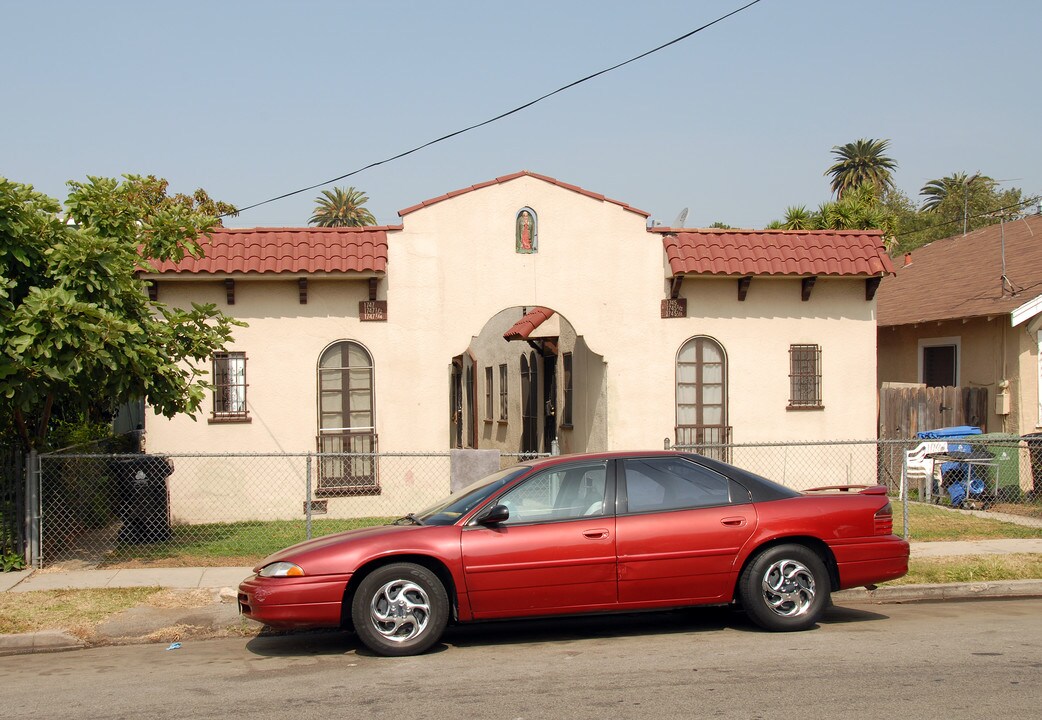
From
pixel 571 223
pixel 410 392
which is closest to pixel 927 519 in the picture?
pixel 571 223

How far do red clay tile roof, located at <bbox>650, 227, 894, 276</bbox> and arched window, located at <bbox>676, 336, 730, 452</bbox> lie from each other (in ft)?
4.18

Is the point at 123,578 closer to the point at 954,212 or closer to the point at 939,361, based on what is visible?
the point at 939,361

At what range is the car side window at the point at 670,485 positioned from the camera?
25.7ft

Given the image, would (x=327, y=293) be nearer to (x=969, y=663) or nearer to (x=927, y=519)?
(x=927, y=519)

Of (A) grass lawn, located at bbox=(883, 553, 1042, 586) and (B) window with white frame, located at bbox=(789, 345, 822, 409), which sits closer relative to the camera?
(A) grass lawn, located at bbox=(883, 553, 1042, 586)

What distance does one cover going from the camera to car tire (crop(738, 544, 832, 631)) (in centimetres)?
773

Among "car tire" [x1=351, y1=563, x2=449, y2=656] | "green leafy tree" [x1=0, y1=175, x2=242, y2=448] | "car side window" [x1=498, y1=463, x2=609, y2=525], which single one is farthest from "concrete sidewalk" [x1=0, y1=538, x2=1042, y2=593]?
"car side window" [x1=498, y1=463, x2=609, y2=525]

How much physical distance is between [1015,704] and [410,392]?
34.2 feet

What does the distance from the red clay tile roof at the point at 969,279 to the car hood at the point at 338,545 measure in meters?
12.9

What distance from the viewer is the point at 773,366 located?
52.1ft

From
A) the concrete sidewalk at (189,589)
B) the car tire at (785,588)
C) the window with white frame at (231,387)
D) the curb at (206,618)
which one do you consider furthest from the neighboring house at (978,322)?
the window with white frame at (231,387)

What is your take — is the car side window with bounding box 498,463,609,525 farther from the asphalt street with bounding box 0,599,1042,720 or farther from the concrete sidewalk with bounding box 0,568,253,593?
the concrete sidewalk with bounding box 0,568,253,593

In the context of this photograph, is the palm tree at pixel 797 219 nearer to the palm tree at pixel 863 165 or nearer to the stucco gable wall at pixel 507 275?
the stucco gable wall at pixel 507 275

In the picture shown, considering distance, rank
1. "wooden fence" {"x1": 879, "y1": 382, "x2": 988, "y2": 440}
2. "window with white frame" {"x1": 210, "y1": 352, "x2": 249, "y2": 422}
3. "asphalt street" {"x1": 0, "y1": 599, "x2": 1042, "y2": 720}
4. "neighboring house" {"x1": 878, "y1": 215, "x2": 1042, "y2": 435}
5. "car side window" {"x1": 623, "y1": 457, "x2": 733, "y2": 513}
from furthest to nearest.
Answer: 1. "wooden fence" {"x1": 879, "y1": 382, "x2": 988, "y2": 440}
2. "neighboring house" {"x1": 878, "y1": 215, "x2": 1042, "y2": 435}
3. "window with white frame" {"x1": 210, "y1": 352, "x2": 249, "y2": 422}
4. "car side window" {"x1": 623, "y1": 457, "x2": 733, "y2": 513}
5. "asphalt street" {"x1": 0, "y1": 599, "x2": 1042, "y2": 720}
